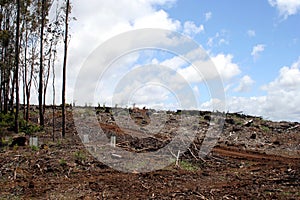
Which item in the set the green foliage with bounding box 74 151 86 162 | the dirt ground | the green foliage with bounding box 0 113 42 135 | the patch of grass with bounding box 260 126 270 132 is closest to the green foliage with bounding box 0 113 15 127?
the green foliage with bounding box 0 113 42 135

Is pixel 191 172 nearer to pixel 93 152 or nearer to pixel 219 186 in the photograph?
pixel 219 186

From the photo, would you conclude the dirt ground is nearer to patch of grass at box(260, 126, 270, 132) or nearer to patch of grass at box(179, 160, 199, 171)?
patch of grass at box(179, 160, 199, 171)

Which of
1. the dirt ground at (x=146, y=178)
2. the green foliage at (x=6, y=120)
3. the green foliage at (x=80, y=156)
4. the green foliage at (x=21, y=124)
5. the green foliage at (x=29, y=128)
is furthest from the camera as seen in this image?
the green foliage at (x=6, y=120)

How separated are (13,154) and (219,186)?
674 centimetres

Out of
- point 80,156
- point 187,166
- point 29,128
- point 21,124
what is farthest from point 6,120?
point 187,166

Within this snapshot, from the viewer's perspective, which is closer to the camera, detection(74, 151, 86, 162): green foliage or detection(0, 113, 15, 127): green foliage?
detection(74, 151, 86, 162): green foliage

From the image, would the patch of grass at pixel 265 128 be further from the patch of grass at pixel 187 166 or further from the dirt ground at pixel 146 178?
the patch of grass at pixel 187 166

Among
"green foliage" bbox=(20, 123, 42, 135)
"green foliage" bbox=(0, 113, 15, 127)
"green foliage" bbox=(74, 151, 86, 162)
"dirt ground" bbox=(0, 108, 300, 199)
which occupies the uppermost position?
"green foliage" bbox=(0, 113, 15, 127)

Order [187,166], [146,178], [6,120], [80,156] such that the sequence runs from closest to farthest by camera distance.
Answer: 1. [146,178]
2. [80,156]
3. [187,166]
4. [6,120]

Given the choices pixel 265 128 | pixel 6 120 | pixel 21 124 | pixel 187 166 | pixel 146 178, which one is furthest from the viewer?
pixel 6 120

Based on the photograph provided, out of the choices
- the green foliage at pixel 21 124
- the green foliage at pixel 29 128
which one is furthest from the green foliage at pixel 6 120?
the green foliage at pixel 29 128

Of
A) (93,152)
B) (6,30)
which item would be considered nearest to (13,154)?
(93,152)

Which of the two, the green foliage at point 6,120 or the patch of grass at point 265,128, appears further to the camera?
Answer: the green foliage at point 6,120

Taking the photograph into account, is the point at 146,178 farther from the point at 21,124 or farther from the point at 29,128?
the point at 21,124
